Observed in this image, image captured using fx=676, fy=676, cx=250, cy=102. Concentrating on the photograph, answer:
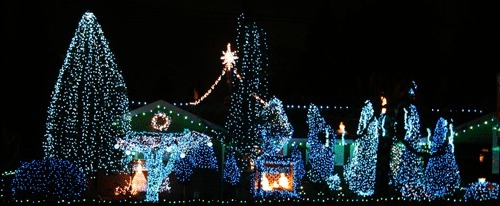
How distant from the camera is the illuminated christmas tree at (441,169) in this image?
2194 cm

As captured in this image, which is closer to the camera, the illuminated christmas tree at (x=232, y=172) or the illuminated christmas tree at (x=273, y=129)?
the illuminated christmas tree at (x=232, y=172)

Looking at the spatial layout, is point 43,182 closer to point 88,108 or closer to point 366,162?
point 88,108

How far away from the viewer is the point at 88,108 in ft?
77.8

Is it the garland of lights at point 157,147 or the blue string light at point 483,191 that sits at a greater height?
the garland of lights at point 157,147

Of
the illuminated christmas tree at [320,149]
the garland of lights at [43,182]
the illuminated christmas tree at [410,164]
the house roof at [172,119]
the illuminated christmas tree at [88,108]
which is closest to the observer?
the garland of lights at [43,182]

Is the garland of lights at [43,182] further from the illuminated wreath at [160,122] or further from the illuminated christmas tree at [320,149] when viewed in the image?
the illuminated christmas tree at [320,149]

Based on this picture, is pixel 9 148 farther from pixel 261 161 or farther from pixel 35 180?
pixel 261 161

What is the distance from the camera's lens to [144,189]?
24.8 m

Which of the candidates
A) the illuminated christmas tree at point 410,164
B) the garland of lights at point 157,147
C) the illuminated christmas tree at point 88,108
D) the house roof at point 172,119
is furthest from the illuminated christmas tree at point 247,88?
the illuminated christmas tree at point 410,164

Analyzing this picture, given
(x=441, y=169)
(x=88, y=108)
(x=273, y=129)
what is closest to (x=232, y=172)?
(x=273, y=129)

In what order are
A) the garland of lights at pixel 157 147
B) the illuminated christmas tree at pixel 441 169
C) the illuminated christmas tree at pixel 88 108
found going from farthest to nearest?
the illuminated christmas tree at pixel 88 108 → the garland of lights at pixel 157 147 → the illuminated christmas tree at pixel 441 169

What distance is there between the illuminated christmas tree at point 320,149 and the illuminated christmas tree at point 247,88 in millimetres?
2381

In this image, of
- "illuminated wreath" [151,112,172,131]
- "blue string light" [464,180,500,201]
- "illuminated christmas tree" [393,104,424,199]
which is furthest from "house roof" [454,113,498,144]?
"illuminated wreath" [151,112,172,131]

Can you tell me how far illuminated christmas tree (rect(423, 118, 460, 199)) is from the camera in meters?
21.9
